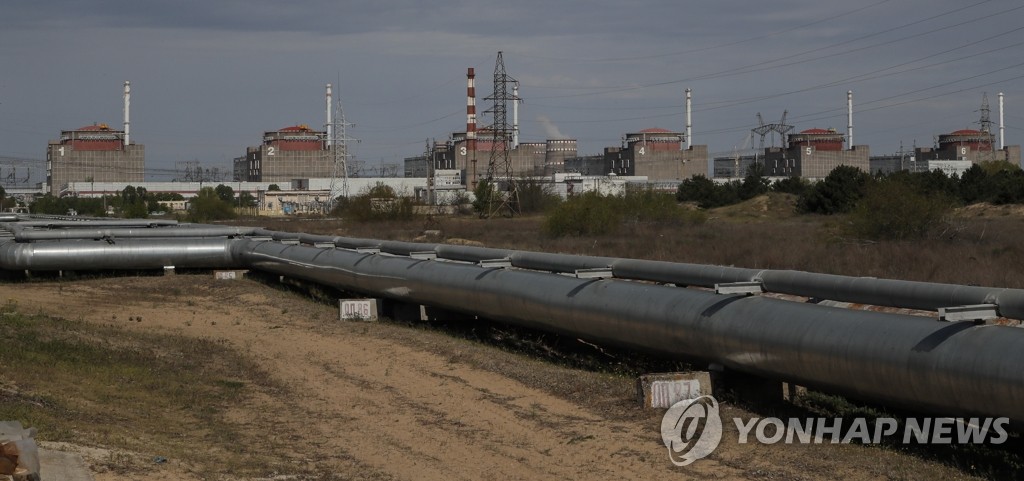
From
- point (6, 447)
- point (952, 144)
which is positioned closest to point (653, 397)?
point (6, 447)

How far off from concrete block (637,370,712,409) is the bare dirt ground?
0.17 m

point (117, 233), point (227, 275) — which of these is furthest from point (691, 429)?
point (117, 233)

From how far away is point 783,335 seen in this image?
9953mm

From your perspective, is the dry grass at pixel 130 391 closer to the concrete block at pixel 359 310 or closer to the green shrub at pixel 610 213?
the concrete block at pixel 359 310

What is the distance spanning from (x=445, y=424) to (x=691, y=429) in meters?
2.38

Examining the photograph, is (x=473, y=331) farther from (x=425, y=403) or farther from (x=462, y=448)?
(x=462, y=448)

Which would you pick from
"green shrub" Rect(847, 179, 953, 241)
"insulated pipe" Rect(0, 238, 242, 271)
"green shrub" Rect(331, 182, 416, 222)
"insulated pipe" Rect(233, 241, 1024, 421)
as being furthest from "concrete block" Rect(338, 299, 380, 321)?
"green shrub" Rect(331, 182, 416, 222)

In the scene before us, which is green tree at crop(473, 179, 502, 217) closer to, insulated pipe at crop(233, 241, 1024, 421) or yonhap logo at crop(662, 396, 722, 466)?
insulated pipe at crop(233, 241, 1024, 421)

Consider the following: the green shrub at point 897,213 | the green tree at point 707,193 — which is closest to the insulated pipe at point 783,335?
the green shrub at point 897,213

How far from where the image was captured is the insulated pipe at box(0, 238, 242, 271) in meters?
28.0

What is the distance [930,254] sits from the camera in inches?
1105

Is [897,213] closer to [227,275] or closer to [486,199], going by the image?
[227,275]

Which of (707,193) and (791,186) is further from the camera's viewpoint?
(707,193)

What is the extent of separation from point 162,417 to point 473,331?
25.5ft
